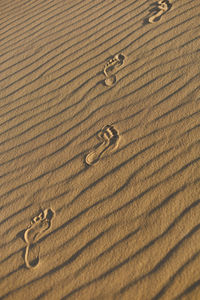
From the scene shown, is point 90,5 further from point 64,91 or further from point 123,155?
point 123,155

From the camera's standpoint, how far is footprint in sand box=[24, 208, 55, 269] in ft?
7.82

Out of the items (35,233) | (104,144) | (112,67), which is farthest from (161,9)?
(35,233)

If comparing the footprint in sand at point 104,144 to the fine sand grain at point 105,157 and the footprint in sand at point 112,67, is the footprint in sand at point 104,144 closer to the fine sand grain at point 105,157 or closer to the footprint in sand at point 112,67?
the fine sand grain at point 105,157

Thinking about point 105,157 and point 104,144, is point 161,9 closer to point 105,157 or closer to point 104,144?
point 104,144

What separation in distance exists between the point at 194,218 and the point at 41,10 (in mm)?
3744

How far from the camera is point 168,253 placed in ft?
6.80

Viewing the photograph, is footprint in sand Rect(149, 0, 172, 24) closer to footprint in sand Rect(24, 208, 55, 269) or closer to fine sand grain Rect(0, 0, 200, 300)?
fine sand grain Rect(0, 0, 200, 300)

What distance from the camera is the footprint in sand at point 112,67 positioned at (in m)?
3.26

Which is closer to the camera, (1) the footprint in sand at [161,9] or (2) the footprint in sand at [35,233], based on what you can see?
(2) the footprint in sand at [35,233]

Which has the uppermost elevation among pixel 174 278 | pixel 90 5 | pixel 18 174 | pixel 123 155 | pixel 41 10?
pixel 41 10

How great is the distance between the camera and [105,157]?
8.93 feet

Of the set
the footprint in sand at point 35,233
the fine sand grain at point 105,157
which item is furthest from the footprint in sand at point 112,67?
the footprint in sand at point 35,233

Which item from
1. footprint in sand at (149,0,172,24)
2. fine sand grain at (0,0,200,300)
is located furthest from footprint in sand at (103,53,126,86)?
footprint in sand at (149,0,172,24)

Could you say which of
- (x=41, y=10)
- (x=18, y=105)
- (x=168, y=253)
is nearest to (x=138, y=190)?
(x=168, y=253)
